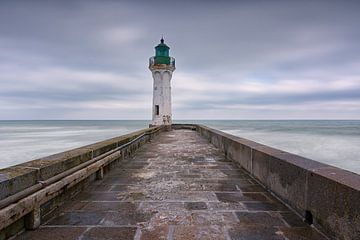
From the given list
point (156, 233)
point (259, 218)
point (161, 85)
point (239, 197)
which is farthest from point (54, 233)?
point (161, 85)

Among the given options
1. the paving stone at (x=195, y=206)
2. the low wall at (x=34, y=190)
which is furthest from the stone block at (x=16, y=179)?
the paving stone at (x=195, y=206)

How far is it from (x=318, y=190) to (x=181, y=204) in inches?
60.3

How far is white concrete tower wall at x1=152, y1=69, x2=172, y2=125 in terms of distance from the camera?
22000 mm

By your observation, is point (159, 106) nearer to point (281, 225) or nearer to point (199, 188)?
point (199, 188)

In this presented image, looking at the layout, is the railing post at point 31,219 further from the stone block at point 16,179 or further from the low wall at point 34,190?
the stone block at point 16,179

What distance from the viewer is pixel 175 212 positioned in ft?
9.43

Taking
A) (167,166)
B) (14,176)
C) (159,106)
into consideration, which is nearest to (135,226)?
(14,176)

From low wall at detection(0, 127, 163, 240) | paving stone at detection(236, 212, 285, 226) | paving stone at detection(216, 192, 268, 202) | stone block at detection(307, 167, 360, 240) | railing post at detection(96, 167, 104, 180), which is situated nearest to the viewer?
stone block at detection(307, 167, 360, 240)

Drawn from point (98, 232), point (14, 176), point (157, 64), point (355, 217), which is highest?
point (157, 64)

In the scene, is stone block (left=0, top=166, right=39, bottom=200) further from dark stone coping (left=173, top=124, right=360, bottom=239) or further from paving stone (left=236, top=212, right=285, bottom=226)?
dark stone coping (left=173, top=124, right=360, bottom=239)

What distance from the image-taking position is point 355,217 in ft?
6.14

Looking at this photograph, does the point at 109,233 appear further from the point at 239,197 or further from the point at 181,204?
the point at 239,197

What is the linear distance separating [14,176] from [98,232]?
94 centimetres

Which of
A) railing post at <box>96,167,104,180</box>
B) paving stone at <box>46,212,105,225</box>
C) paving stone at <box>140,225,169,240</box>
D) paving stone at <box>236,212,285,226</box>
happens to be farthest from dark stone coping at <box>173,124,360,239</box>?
railing post at <box>96,167,104,180</box>
